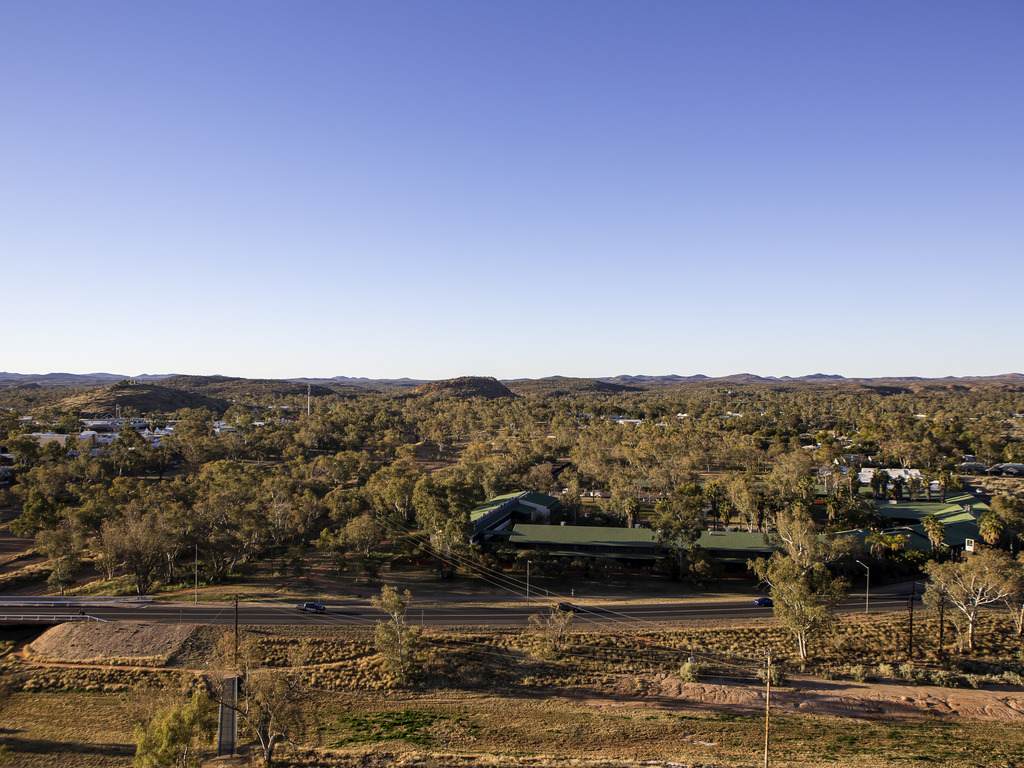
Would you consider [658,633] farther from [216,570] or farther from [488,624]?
[216,570]

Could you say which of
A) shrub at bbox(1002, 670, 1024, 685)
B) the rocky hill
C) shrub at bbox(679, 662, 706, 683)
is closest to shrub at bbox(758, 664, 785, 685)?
shrub at bbox(679, 662, 706, 683)

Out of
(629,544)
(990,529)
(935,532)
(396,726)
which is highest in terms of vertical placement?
(990,529)

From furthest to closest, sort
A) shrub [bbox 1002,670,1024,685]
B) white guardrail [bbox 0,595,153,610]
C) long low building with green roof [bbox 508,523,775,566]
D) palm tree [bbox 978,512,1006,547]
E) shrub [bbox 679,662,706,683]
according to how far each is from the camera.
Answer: palm tree [bbox 978,512,1006,547]
long low building with green roof [bbox 508,523,775,566]
white guardrail [bbox 0,595,153,610]
shrub [bbox 1002,670,1024,685]
shrub [bbox 679,662,706,683]

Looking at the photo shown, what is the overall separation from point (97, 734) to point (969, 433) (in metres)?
152

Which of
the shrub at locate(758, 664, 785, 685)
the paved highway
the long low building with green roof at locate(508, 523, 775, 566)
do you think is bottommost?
the shrub at locate(758, 664, 785, 685)

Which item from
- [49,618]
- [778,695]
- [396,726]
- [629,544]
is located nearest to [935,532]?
[629,544]

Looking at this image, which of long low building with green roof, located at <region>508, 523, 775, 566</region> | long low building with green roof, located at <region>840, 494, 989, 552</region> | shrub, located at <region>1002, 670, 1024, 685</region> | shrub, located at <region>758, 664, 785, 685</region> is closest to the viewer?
shrub, located at <region>758, 664, 785, 685</region>

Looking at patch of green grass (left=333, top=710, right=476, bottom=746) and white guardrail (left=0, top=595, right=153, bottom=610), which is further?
white guardrail (left=0, top=595, right=153, bottom=610)

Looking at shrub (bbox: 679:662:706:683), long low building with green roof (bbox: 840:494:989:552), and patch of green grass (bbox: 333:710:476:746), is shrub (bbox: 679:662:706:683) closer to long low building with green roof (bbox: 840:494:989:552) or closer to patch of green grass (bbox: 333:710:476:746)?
patch of green grass (bbox: 333:710:476:746)

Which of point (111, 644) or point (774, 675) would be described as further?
point (111, 644)

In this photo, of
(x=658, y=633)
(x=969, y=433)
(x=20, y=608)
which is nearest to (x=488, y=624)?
(x=658, y=633)

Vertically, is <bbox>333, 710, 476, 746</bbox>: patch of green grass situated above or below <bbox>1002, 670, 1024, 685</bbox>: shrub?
below

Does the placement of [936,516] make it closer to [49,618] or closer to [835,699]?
[835,699]

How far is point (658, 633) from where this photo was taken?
4028cm
